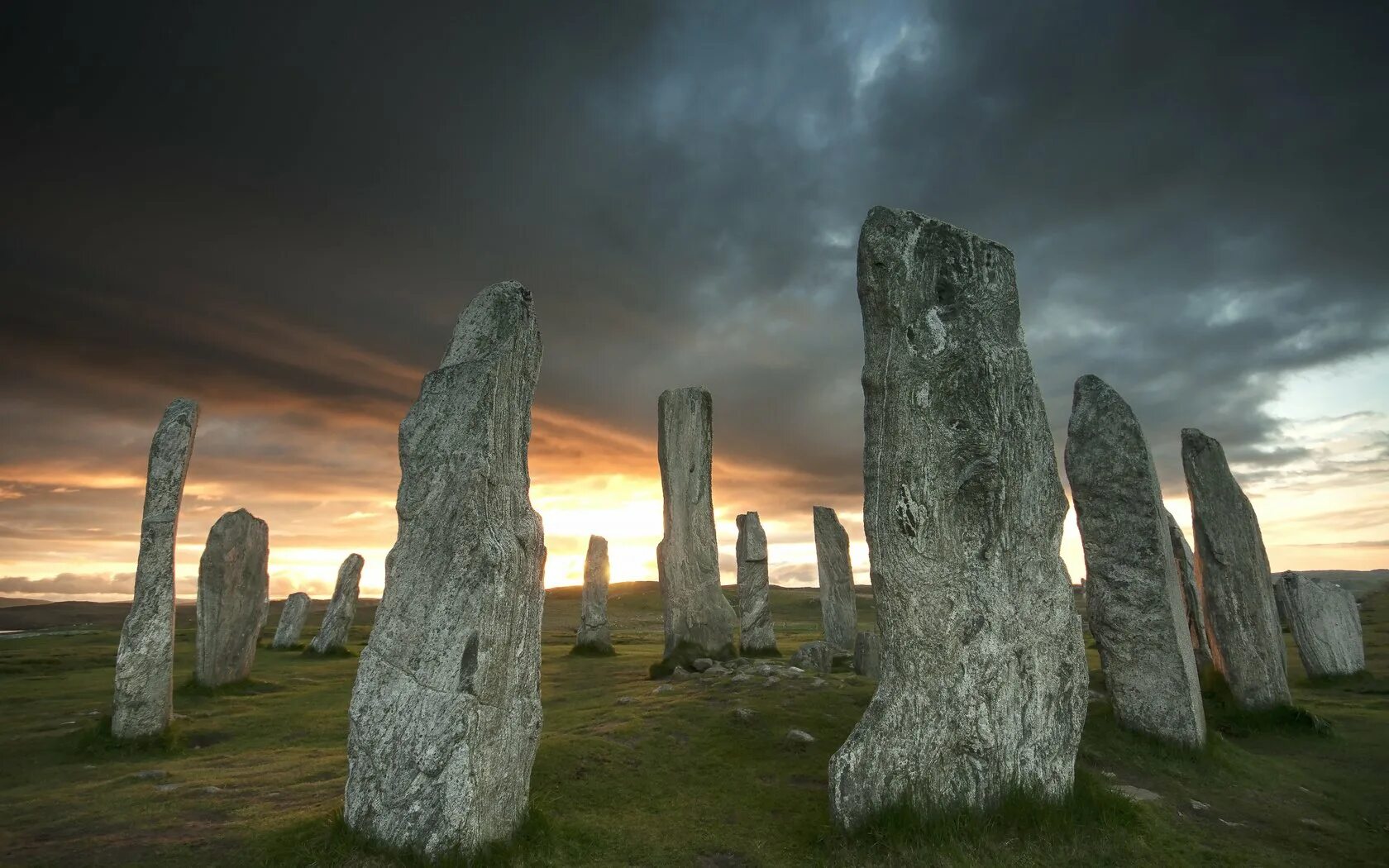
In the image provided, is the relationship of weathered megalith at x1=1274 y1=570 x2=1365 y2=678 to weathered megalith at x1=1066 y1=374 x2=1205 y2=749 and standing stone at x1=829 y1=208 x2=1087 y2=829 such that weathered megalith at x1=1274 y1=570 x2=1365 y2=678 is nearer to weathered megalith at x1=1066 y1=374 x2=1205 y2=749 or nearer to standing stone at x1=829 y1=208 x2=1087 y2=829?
weathered megalith at x1=1066 y1=374 x2=1205 y2=749

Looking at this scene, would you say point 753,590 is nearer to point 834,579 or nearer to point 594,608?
point 834,579

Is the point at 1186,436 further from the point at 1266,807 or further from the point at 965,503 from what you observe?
the point at 965,503

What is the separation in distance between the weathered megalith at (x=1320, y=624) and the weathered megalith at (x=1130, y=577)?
9.37m

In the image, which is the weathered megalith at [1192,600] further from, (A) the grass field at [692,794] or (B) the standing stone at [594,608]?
(B) the standing stone at [594,608]

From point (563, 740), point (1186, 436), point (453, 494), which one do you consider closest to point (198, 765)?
point (563, 740)

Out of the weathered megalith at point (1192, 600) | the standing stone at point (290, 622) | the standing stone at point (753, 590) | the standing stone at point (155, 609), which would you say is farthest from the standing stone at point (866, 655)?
the standing stone at point (290, 622)

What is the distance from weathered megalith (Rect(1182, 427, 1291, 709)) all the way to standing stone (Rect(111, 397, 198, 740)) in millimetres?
17026

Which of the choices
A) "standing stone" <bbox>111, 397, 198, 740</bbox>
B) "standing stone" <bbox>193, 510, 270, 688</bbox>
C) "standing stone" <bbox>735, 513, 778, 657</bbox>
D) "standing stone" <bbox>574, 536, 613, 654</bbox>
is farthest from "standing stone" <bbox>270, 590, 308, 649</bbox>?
"standing stone" <bbox>111, 397, 198, 740</bbox>

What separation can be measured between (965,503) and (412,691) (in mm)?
5394

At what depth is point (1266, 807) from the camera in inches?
366

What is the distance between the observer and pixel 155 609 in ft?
39.9

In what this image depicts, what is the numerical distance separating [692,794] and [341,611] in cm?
2167

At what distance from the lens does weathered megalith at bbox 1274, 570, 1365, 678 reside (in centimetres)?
1839

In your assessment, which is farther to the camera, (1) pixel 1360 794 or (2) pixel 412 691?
(1) pixel 1360 794
